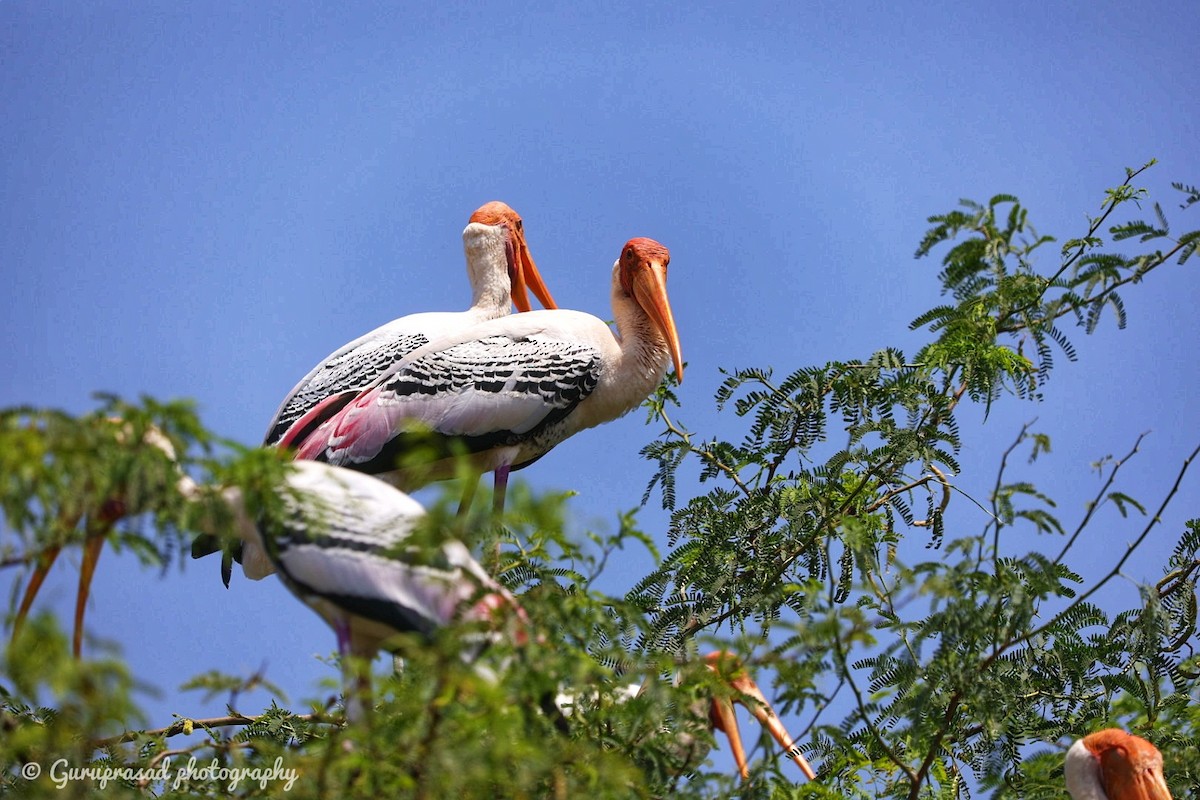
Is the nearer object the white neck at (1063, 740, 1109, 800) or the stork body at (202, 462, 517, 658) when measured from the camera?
the stork body at (202, 462, 517, 658)

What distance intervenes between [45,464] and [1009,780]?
2.83 metres

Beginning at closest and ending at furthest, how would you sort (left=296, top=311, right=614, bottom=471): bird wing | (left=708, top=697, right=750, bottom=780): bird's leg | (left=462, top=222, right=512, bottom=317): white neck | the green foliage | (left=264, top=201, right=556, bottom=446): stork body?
Answer: the green foliage
(left=296, top=311, right=614, bottom=471): bird wing
(left=708, top=697, right=750, bottom=780): bird's leg
(left=264, top=201, right=556, bottom=446): stork body
(left=462, top=222, right=512, bottom=317): white neck

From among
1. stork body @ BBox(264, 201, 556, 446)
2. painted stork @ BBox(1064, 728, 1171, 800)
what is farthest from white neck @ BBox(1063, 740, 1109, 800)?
stork body @ BBox(264, 201, 556, 446)

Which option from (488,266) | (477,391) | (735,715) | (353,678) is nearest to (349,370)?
(477,391)

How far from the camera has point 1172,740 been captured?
4.62 metres

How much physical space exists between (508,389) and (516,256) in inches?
51.7

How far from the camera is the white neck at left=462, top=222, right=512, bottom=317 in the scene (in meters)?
6.53

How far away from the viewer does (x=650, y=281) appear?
6156 millimetres

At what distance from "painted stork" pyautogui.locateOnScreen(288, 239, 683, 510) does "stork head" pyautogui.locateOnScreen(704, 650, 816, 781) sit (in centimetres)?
116

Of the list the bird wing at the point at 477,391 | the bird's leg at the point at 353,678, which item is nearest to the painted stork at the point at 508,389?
the bird wing at the point at 477,391

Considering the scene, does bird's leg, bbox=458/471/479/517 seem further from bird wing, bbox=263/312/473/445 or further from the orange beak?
the orange beak

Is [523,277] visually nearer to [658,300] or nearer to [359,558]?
[658,300]

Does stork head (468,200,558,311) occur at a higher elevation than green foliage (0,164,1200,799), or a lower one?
higher

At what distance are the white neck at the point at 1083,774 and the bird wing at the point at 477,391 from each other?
2285 millimetres
